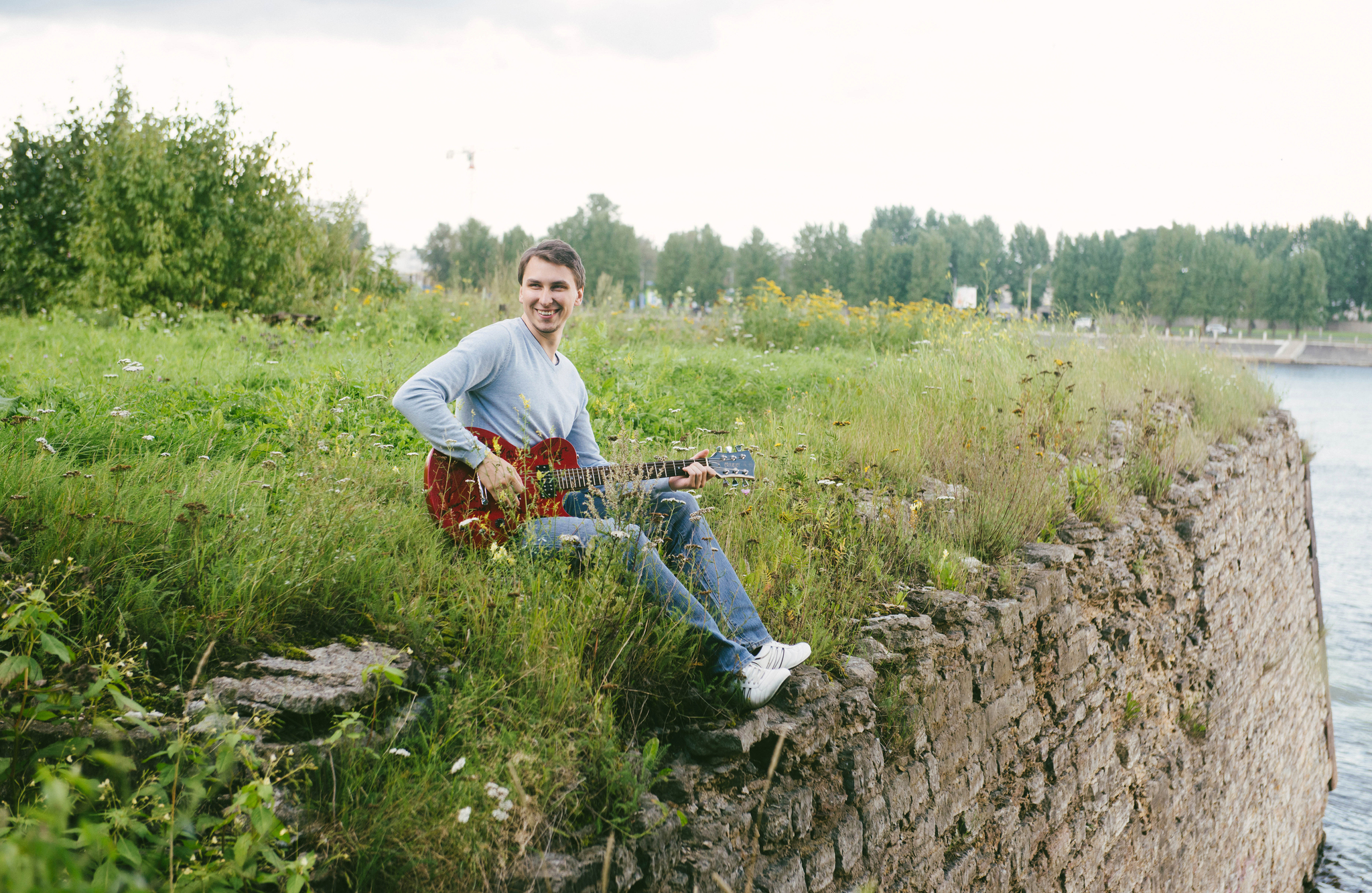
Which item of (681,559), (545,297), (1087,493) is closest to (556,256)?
(545,297)

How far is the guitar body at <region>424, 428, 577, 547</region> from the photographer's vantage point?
9.53 feet

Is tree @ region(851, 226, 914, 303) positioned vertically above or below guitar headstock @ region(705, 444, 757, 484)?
above

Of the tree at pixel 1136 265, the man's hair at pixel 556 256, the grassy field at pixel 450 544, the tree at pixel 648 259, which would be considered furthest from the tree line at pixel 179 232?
the tree at pixel 648 259

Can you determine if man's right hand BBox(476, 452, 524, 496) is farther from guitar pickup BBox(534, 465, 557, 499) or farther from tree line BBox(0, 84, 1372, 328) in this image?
tree line BBox(0, 84, 1372, 328)

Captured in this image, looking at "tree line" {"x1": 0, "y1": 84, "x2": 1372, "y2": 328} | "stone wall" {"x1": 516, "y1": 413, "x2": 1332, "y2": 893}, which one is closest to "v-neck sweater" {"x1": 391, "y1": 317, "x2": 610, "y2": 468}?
"stone wall" {"x1": 516, "y1": 413, "x2": 1332, "y2": 893}

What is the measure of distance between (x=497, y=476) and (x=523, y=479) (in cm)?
13

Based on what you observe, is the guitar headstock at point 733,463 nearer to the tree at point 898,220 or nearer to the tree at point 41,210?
the tree at point 41,210

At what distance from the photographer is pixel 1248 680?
6965mm

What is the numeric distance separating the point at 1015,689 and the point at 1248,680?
190 inches

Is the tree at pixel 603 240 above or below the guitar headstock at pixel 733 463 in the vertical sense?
above

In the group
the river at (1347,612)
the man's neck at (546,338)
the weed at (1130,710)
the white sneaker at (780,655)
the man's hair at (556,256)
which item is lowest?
the river at (1347,612)

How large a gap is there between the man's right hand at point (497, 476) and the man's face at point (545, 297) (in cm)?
75

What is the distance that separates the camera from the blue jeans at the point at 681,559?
102 inches

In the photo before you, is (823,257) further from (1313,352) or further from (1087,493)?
(1087,493)
